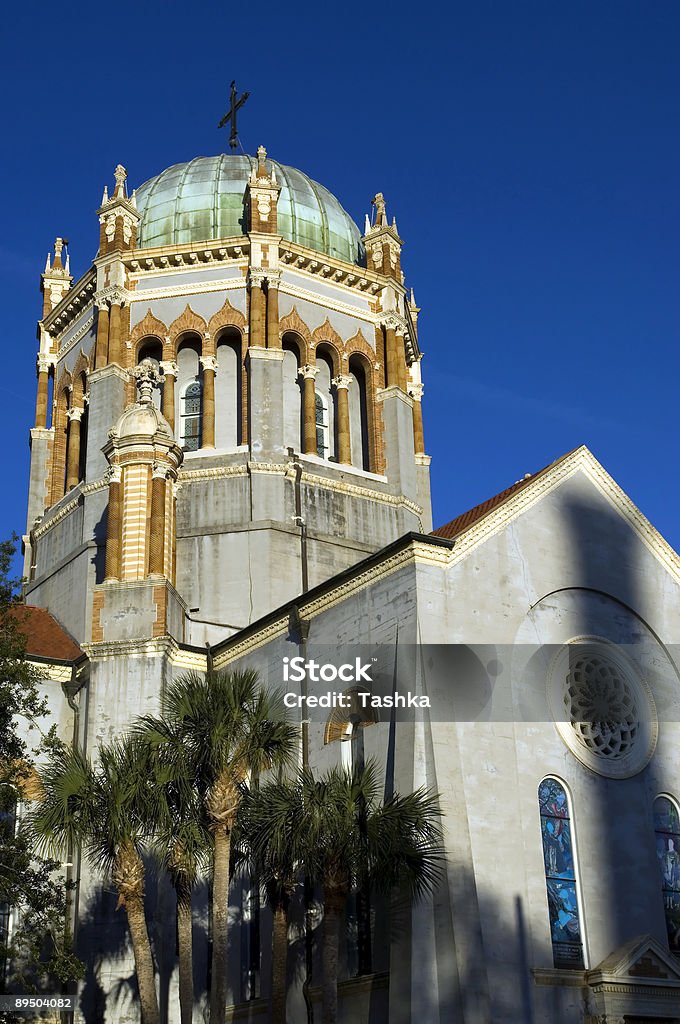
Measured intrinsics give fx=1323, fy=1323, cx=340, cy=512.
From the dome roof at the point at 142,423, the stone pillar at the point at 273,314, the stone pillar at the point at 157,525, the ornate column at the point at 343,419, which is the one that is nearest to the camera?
the stone pillar at the point at 157,525

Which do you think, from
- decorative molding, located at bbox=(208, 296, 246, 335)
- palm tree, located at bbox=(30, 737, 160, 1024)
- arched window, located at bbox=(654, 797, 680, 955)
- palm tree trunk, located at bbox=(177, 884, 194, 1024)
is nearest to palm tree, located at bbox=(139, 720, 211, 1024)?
palm tree trunk, located at bbox=(177, 884, 194, 1024)

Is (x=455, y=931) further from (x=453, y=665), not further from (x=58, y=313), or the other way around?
(x=58, y=313)

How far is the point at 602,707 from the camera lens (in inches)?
1088

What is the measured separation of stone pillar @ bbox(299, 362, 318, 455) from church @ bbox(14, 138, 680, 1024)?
12 centimetres

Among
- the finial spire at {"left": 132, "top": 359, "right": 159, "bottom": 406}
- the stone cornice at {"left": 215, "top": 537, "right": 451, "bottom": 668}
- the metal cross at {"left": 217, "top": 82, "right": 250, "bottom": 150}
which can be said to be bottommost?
the stone cornice at {"left": 215, "top": 537, "right": 451, "bottom": 668}

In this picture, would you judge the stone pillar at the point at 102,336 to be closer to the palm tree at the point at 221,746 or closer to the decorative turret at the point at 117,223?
the decorative turret at the point at 117,223

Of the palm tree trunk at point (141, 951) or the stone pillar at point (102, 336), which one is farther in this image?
the stone pillar at point (102, 336)

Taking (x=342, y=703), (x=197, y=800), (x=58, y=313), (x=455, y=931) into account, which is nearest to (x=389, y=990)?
(x=455, y=931)

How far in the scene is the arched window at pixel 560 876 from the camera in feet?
80.0

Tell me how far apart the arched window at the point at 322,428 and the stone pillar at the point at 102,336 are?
20.4ft

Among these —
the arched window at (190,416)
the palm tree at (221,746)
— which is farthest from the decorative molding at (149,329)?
the palm tree at (221,746)

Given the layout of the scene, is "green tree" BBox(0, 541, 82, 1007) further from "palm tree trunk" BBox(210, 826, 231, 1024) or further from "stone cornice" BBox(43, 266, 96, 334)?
"stone cornice" BBox(43, 266, 96, 334)

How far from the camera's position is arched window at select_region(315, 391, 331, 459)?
3803 centimetres

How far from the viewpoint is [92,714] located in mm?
29453
